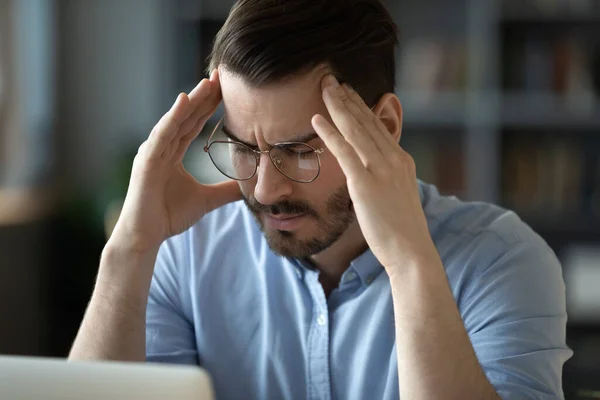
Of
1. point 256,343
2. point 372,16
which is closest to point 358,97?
point 372,16

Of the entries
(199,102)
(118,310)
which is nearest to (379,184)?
(199,102)

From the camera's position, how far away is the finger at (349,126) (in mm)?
1296

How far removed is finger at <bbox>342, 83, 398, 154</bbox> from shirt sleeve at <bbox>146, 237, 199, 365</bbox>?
0.49 meters

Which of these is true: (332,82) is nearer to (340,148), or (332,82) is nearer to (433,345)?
(340,148)

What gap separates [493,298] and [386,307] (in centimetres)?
20

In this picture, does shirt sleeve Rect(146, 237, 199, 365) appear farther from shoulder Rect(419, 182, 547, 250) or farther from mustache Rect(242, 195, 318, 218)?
shoulder Rect(419, 182, 547, 250)

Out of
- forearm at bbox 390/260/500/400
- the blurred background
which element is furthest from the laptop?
the blurred background

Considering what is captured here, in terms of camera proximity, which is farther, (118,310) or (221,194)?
(221,194)

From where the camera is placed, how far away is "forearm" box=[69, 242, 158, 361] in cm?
144

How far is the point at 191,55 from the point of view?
405 cm

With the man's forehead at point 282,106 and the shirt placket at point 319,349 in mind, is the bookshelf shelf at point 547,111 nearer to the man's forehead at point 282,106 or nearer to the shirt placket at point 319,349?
the shirt placket at point 319,349

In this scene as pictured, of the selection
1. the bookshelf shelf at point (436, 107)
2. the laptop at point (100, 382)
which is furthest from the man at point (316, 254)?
the bookshelf shelf at point (436, 107)

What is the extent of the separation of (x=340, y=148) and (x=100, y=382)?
617mm

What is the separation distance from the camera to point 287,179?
1404mm
